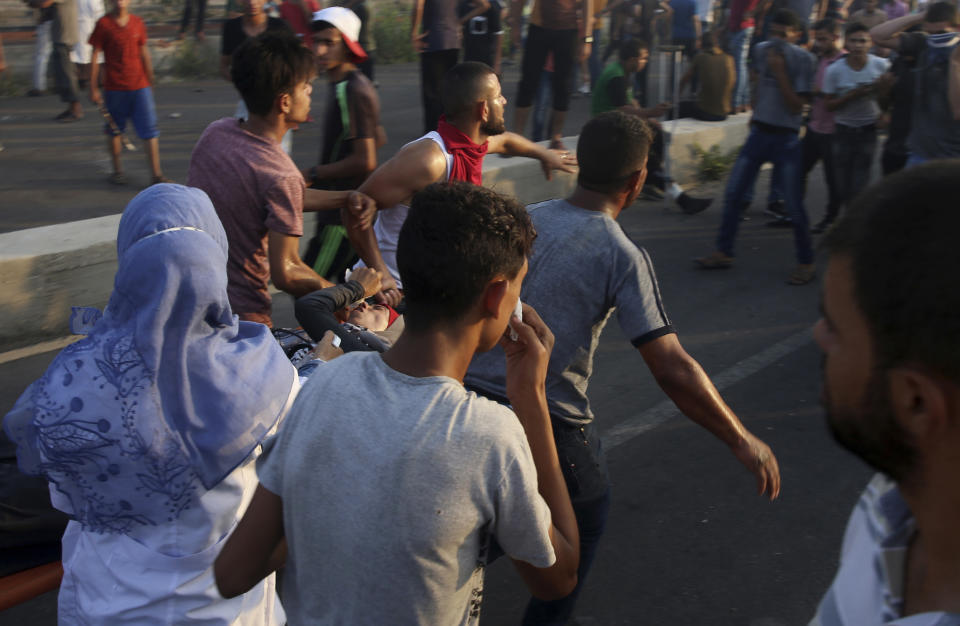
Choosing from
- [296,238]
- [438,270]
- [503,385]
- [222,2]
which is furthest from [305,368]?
[222,2]

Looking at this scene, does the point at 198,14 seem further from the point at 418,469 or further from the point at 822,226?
the point at 418,469

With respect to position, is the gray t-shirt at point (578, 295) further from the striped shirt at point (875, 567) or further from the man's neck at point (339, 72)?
the man's neck at point (339, 72)

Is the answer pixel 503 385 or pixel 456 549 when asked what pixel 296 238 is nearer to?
pixel 503 385

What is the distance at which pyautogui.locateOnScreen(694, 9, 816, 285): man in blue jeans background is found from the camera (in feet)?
23.0

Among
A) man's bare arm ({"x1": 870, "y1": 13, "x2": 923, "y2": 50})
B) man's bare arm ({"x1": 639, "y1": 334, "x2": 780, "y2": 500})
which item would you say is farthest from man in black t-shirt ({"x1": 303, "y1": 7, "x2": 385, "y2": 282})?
man's bare arm ({"x1": 870, "y1": 13, "x2": 923, "y2": 50})

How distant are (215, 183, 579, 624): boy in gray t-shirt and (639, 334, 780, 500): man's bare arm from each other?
3.26 ft

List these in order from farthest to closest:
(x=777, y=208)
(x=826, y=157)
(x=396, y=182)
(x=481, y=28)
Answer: (x=481, y=28), (x=777, y=208), (x=826, y=157), (x=396, y=182)

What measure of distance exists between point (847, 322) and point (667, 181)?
8.09 metres

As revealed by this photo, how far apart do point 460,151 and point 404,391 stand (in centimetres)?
232

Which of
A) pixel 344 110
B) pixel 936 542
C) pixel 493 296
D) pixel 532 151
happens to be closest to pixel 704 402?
pixel 493 296

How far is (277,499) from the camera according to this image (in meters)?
1.76

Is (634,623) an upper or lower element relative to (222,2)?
lower

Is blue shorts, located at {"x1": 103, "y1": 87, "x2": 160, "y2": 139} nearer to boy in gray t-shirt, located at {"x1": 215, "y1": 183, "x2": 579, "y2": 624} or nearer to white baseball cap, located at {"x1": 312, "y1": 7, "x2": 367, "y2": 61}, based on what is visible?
white baseball cap, located at {"x1": 312, "y1": 7, "x2": 367, "y2": 61}

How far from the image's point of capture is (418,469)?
1634 mm
